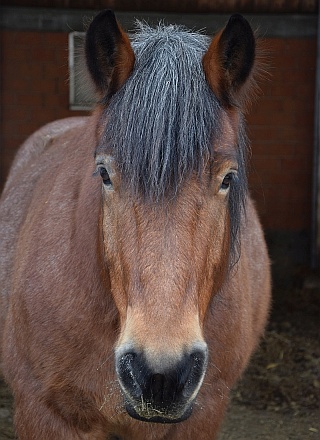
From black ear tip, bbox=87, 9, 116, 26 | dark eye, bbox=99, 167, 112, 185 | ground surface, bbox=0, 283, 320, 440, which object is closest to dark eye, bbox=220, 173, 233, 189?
dark eye, bbox=99, 167, 112, 185

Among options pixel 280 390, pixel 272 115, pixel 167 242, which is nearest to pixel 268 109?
pixel 272 115

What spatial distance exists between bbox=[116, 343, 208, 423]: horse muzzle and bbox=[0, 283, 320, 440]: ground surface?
2.76 m

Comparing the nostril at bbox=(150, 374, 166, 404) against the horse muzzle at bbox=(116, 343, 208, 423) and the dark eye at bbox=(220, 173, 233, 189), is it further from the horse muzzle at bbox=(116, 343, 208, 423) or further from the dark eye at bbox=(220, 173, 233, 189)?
the dark eye at bbox=(220, 173, 233, 189)

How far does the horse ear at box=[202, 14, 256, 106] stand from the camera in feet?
9.45

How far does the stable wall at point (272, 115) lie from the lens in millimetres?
9031

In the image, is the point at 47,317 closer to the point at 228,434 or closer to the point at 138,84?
the point at 138,84

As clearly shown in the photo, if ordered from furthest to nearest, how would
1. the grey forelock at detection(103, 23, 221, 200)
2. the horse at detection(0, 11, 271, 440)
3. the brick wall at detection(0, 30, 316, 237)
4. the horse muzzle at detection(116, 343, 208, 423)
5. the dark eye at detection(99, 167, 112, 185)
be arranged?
the brick wall at detection(0, 30, 316, 237) < the dark eye at detection(99, 167, 112, 185) < the grey forelock at detection(103, 23, 221, 200) < the horse at detection(0, 11, 271, 440) < the horse muzzle at detection(116, 343, 208, 423)

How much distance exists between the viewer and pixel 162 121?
2730 mm

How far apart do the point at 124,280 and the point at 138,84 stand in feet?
2.46

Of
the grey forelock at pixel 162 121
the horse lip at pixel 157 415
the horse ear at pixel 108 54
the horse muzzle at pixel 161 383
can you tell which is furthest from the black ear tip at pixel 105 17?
the horse lip at pixel 157 415

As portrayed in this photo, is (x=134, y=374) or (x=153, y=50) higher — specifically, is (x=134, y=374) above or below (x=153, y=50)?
below

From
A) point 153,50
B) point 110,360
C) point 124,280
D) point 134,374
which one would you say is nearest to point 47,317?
point 110,360

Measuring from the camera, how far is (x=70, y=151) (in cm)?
405

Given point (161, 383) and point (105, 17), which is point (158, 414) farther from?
point (105, 17)
